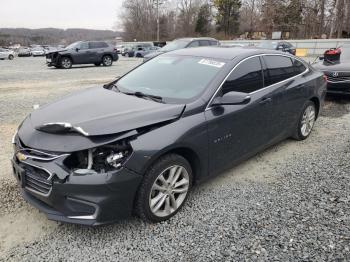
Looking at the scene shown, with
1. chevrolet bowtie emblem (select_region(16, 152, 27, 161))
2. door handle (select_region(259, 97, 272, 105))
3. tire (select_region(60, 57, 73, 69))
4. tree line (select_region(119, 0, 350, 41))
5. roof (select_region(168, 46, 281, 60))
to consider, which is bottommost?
tire (select_region(60, 57, 73, 69))

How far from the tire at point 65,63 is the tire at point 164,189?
16832mm

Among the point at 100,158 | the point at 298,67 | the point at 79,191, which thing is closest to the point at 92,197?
the point at 79,191

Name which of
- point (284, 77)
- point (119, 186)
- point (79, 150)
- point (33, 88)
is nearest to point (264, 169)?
point (284, 77)

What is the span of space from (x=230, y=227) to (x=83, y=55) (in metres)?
17.8

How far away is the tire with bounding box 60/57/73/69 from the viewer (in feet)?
59.7

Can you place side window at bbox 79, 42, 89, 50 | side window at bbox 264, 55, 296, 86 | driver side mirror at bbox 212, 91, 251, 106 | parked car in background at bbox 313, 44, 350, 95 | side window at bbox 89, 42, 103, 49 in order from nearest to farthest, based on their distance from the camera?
driver side mirror at bbox 212, 91, 251, 106 < side window at bbox 264, 55, 296, 86 < parked car in background at bbox 313, 44, 350, 95 < side window at bbox 79, 42, 89, 50 < side window at bbox 89, 42, 103, 49

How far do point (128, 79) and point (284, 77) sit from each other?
7.10 ft

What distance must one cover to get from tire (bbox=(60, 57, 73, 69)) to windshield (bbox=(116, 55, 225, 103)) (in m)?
15.3

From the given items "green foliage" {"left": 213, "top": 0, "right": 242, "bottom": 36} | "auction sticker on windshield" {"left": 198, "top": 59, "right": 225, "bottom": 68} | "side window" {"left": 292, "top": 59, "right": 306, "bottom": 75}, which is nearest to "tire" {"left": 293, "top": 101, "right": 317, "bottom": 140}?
"side window" {"left": 292, "top": 59, "right": 306, "bottom": 75}

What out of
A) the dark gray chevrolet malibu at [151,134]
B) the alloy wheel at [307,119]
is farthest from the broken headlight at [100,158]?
the alloy wheel at [307,119]

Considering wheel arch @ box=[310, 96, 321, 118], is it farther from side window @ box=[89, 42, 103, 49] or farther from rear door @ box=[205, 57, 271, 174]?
side window @ box=[89, 42, 103, 49]

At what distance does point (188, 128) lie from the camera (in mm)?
3049

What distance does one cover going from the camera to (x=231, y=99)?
330 centimetres

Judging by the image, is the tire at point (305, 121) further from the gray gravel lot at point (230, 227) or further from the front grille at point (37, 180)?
the front grille at point (37, 180)
